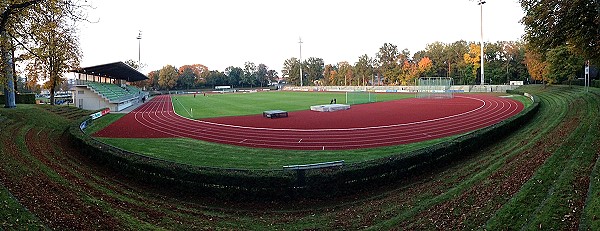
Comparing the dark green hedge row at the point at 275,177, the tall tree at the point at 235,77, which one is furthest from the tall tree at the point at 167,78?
the dark green hedge row at the point at 275,177

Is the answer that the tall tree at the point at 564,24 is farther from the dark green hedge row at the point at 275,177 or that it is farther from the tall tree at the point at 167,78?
the tall tree at the point at 167,78

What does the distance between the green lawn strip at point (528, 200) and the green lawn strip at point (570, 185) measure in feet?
0.49

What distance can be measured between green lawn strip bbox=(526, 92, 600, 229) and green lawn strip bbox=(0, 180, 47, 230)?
379 inches

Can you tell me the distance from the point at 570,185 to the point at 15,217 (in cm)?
1217

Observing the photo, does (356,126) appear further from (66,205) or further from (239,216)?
(66,205)

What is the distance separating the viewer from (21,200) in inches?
344

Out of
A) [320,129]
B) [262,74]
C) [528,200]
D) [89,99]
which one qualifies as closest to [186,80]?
[262,74]

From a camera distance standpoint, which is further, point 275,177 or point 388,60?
point 388,60

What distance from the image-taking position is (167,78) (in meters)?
128

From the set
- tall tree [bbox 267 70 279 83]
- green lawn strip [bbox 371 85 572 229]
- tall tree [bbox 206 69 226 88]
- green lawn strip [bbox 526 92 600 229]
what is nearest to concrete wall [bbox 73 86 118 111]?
green lawn strip [bbox 371 85 572 229]

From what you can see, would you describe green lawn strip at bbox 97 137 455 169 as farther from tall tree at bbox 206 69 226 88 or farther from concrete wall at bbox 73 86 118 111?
tall tree at bbox 206 69 226 88

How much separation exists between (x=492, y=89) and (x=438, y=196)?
212 ft

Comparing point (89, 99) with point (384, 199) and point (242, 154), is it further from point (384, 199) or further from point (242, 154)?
point (384, 199)

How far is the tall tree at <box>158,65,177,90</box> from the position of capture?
127500 mm
